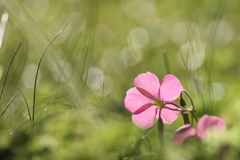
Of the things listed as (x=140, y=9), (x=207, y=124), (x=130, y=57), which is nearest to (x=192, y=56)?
(x=130, y=57)

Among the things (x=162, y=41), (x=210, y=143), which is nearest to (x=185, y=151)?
(x=210, y=143)

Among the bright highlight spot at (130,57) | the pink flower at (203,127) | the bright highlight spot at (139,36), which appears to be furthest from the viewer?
the bright highlight spot at (139,36)

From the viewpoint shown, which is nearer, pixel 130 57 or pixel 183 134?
pixel 183 134

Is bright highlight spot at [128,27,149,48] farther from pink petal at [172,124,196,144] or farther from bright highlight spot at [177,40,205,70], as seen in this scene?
pink petal at [172,124,196,144]

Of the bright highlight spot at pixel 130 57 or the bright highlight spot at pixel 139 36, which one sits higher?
the bright highlight spot at pixel 130 57

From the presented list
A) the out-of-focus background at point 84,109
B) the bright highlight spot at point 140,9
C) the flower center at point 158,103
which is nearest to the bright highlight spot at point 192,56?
the out-of-focus background at point 84,109

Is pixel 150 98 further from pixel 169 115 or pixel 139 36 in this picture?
pixel 139 36

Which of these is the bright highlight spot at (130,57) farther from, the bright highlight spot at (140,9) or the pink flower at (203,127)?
the bright highlight spot at (140,9)
